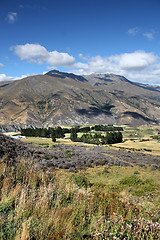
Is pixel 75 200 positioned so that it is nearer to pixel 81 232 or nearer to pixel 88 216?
pixel 88 216

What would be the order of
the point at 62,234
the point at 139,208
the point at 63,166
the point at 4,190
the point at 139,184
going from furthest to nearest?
the point at 63,166 < the point at 139,184 < the point at 139,208 < the point at 4,190 < the point at 62,234

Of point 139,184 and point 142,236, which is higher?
point 142,236

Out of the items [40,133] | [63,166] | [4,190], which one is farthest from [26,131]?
[4,190]

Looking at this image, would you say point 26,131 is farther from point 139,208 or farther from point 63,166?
point 139,208

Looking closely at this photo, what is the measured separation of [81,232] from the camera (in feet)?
12.6

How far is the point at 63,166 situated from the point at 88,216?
17.5m

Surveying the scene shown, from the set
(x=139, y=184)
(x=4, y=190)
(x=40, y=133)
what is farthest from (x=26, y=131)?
(x=4, y=190)

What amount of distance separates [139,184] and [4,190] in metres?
13.6

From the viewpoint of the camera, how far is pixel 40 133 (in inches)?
4668

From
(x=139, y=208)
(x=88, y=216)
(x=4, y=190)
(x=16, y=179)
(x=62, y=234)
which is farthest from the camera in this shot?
(x=16, y=179)

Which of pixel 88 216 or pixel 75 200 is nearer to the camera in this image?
pixel 88 216

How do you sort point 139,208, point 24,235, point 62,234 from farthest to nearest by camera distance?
point 139,208, point 62,234, point 24,235

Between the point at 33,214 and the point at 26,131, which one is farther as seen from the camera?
the point at 26,131

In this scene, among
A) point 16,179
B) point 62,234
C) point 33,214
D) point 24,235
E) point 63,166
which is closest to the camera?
point 24,235
